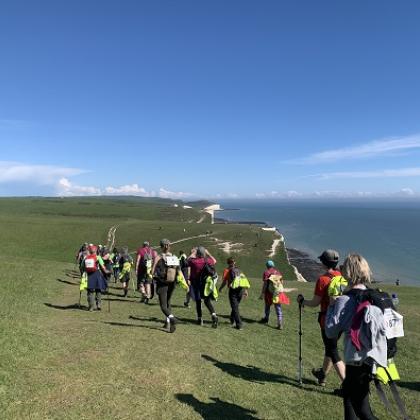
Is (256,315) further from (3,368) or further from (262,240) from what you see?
(262,240)

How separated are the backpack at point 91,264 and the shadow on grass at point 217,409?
9.44 metres

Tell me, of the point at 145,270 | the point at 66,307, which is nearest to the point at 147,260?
the point at 145,270

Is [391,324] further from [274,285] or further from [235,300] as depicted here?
[274,285]

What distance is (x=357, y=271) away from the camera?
6.53m

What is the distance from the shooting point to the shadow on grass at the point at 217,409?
25.0ft

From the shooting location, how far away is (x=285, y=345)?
45.4ft

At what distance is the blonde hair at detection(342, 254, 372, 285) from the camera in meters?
6.50

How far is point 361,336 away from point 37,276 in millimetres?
22502

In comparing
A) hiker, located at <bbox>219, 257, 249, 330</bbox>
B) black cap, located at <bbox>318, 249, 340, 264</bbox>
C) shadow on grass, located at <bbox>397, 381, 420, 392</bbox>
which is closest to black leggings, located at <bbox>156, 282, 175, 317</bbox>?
hiker, located at <bbox>219, 257, 249, 330</bbox>

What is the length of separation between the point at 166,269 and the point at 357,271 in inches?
293

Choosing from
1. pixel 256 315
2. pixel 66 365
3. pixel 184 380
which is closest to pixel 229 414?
pixel 184 380

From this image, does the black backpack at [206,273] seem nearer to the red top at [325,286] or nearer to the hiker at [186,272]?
the hiker at [186,272]

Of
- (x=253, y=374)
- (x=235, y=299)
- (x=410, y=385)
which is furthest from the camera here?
(x=235, y=299)

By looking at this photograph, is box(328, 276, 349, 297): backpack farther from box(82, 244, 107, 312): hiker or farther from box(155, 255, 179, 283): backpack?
box(82, 244, 107, 312): hiker
